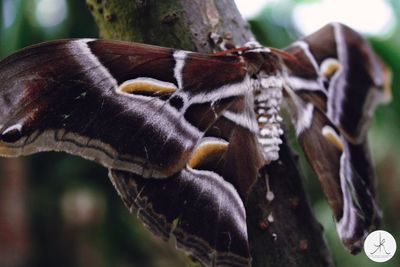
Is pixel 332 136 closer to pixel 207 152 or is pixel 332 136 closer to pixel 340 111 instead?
pixel 340 111

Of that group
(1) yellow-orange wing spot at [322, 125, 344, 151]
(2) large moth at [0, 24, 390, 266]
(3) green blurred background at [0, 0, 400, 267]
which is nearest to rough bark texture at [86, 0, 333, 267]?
(2) large moth at [0, 24, 390, 266]

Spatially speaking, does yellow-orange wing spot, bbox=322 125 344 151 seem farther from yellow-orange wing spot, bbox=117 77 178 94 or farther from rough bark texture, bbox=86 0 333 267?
yellow-orange wing spot, bbox=117 77 178 94

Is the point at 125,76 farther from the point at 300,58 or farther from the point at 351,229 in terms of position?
the point at 351,229

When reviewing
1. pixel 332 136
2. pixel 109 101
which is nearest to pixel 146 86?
pixel 109 101

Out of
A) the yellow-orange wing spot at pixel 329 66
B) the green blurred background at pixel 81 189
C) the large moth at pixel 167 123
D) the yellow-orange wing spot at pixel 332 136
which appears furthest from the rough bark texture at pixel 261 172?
the green blurred background at pixel 81 189

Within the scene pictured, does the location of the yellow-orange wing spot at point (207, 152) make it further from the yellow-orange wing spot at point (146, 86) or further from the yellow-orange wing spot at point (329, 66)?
the yellow-orange wing spot at point (329, 66)

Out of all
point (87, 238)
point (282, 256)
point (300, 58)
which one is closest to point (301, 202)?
point (282, 256)

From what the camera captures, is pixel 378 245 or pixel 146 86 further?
pixel 378 245

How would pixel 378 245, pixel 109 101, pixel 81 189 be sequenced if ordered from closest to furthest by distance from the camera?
pixel 109 101, pixel 378 245, pixel 81 189
